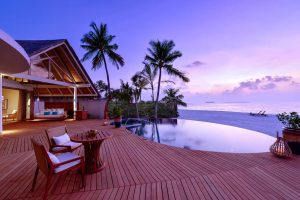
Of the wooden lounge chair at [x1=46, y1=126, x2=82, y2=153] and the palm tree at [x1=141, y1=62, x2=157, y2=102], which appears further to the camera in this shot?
the palm tree at [x1=141, y1=62, x2=157, y2=102]

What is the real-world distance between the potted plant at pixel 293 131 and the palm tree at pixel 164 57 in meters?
10.5

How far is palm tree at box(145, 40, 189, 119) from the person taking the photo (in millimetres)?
14703


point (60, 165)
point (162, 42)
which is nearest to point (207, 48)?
point (162, 42)

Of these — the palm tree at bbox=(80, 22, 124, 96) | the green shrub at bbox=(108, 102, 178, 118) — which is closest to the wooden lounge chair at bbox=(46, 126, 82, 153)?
the green shrub at bbox=(108, 102, 178, 118)

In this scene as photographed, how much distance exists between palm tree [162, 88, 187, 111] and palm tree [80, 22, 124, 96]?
323 inches

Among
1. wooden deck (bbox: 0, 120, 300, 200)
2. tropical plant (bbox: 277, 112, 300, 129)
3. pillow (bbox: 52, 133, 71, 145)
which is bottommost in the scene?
wooden deck (bbox: 0, 120, 300, 200)

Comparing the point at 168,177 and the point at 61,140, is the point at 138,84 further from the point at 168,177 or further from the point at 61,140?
the point at 168,177

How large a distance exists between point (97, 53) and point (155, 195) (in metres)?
14.9

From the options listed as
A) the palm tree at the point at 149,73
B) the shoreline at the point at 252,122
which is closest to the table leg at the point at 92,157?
the shoreline at the point at 252,122

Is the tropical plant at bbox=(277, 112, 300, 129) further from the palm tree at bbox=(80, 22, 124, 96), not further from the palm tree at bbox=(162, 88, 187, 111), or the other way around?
the palm tree at bbox=(162, 88, 187, 111)

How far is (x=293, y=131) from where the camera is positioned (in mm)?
4629

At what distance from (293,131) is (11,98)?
53.6 ft

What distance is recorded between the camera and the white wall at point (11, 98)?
1227 centimetres

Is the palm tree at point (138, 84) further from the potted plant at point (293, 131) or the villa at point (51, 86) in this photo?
the potted plant at point (293, 131)
